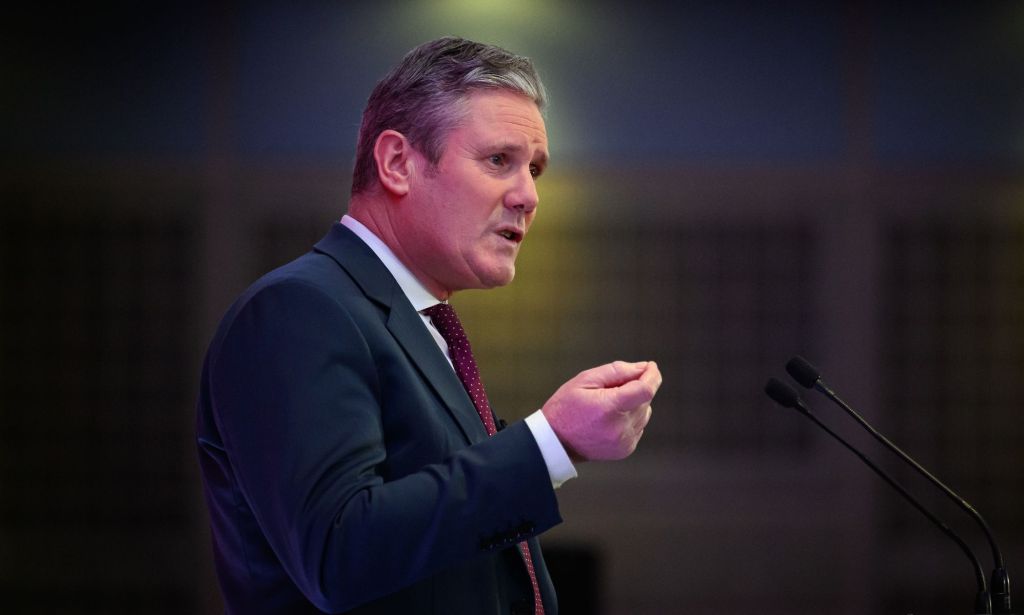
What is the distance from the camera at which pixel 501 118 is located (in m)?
1.27

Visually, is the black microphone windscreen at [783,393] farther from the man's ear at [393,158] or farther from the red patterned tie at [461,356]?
the man's ear at [393,158]

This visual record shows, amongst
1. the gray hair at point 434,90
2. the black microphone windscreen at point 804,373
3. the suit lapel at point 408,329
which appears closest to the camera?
the suit lapel at point 408,329

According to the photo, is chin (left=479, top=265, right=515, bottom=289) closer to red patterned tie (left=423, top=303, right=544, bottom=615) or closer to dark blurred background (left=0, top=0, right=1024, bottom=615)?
red patterned tie (left=423, top=303, right=544, bottom=615)

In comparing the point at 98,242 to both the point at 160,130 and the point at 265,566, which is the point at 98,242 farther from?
the point at 265,566

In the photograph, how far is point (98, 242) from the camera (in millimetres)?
4484

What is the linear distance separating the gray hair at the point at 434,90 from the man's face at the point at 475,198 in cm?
1

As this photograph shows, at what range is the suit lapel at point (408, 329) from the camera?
116 cm

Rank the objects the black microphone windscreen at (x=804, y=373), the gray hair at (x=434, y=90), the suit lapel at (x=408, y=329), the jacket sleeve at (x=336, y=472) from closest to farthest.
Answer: the jacket sleeve at (x=336, y=472) < the suit lapel at (x=408, y=329) < the gray hair at (x=434, y=90) < the black microphone windscreen at (x=804, y=373)

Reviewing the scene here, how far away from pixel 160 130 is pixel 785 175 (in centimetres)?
247

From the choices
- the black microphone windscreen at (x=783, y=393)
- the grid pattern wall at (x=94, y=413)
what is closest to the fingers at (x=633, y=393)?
the black microphone windscreen at (x=783, y=393)

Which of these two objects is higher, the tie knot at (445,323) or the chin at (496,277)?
the chin at (496,277)

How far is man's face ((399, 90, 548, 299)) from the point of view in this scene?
1.26 m

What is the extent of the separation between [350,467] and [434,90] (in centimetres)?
48

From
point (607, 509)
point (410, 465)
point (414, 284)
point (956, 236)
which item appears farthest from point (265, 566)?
point (956, 236)
